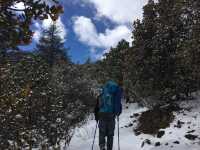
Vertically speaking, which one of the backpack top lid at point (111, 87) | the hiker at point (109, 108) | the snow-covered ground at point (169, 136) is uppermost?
the backpack top lid at point (111, 87)

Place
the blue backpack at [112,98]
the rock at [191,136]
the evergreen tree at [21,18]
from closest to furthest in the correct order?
1. the evergreen tree at [21,18]
2. the blue backpack at [112,98]
3. the rock at [191,136]

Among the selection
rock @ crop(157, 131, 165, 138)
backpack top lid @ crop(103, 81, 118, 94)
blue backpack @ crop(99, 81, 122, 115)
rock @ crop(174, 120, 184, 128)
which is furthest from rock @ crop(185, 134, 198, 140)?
backpack top lid @ crop(103, 81, 118, 94)

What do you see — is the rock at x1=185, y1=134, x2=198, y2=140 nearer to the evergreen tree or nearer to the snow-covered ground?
the snow-covered ground

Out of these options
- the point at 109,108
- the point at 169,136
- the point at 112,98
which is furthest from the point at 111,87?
the point at 169,136

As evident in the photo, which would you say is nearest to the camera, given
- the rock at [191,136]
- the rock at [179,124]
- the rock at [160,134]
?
the rock at [191,136]

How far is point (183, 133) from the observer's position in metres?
16.5

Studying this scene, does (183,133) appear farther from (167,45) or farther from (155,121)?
(167,45)

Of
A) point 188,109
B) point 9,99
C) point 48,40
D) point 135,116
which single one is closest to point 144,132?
point 188,109

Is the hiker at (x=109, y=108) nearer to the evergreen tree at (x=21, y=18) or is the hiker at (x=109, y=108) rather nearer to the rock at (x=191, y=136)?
the rock at (x=191, y=136)

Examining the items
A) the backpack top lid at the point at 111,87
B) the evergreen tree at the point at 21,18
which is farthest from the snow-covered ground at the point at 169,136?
the evergreen tree at the point at 21,18

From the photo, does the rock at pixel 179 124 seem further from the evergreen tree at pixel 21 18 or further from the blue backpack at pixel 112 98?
the evergreen tree at pixel 21 18

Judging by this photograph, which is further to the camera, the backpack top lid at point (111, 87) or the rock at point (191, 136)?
the rock at point (191, 136)

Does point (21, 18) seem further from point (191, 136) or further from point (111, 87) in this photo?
point (191, 136)

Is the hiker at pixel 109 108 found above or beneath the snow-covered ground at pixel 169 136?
above
